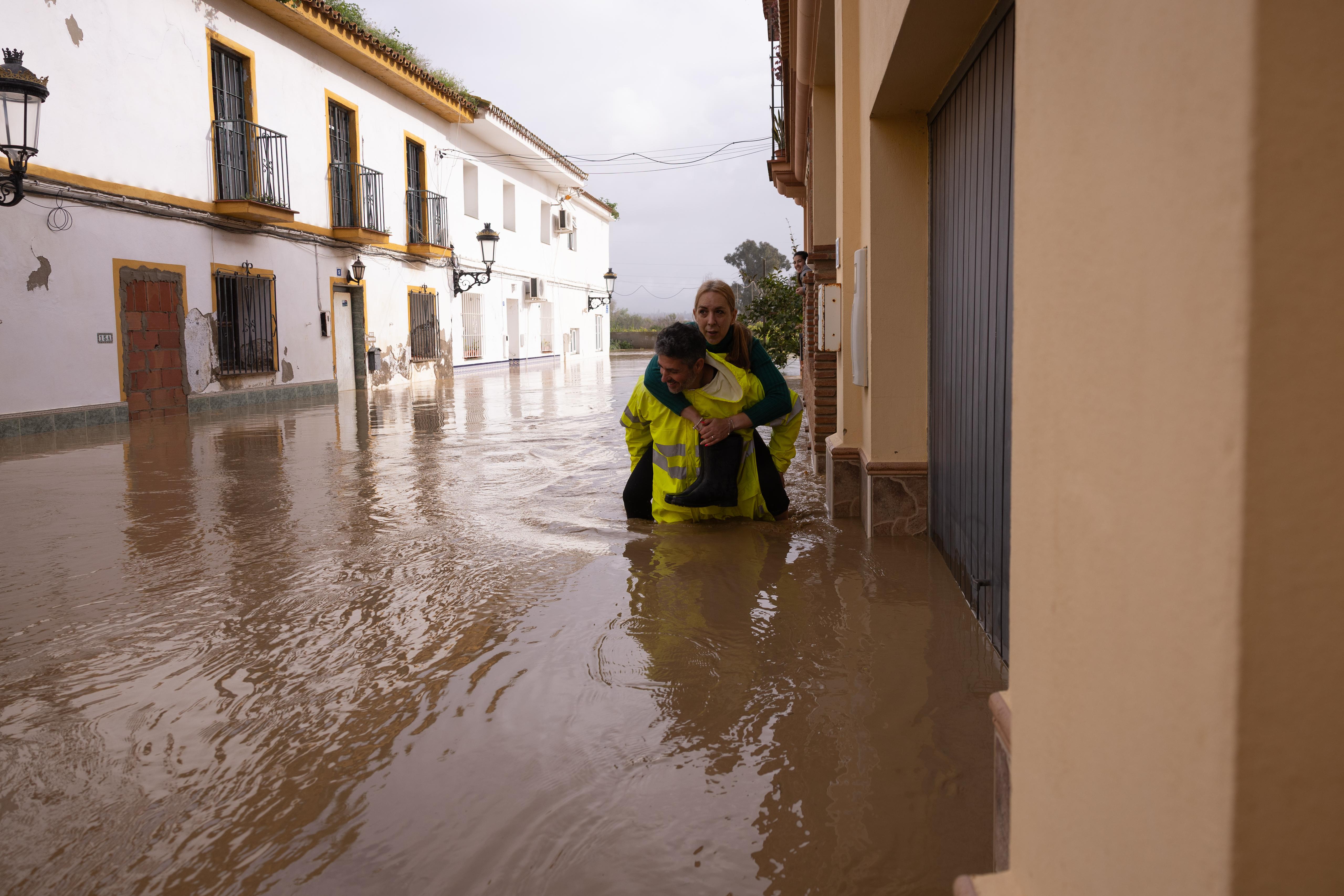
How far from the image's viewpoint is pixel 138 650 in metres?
3.05

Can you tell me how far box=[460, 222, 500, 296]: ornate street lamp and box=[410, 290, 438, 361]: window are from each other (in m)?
1.04

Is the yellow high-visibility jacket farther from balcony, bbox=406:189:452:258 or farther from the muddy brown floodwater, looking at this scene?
balcony, bbox=406:189:452:258

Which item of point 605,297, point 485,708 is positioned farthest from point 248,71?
point 605,297

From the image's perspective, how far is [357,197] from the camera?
56.9 ft

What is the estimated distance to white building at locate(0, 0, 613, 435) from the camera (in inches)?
412

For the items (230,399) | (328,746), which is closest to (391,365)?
(230,399)

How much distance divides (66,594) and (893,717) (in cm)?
312

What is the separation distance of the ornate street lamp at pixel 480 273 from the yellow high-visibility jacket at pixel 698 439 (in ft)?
56.1

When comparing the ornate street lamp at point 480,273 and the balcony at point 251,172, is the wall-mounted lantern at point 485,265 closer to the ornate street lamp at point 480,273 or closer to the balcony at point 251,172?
the ornate street lamp at point 480,273

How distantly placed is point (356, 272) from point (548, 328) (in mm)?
13169

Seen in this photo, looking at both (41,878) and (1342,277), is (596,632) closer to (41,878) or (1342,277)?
(41,878)

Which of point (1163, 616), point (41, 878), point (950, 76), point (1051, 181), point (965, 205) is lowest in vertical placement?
point (41, 878)

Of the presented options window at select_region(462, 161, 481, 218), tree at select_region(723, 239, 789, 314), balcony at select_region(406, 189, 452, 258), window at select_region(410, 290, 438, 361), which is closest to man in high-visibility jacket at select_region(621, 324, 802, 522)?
balcony at select_region(406, 189, 452, 258)

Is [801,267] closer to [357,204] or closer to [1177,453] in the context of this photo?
[1177,453]
